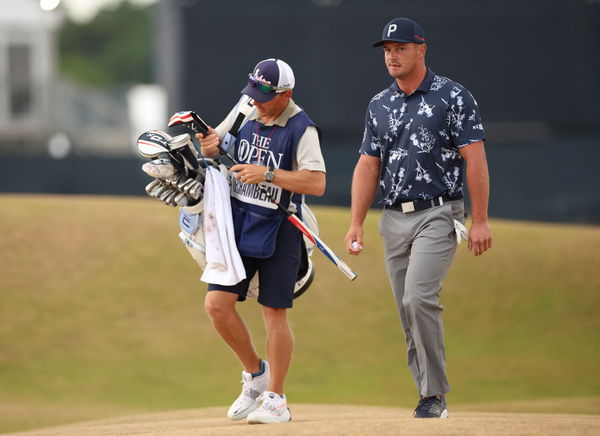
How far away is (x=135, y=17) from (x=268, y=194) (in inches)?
3289

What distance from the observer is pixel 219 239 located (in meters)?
5.82

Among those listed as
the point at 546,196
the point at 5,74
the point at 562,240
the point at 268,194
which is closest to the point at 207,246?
the point at 268,194

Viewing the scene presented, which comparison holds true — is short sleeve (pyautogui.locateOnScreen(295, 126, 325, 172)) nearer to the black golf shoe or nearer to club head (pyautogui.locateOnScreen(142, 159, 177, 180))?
club head (pyautogui.locateOnScreen(142, 159, 177, 180))

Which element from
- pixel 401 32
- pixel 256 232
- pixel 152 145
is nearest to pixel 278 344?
pixel 256 232

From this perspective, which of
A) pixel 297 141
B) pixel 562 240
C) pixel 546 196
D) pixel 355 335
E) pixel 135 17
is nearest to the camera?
pixel 297 141

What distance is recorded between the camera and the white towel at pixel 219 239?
5.78 meters

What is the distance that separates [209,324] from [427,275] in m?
6.22

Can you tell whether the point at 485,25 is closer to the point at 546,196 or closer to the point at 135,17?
the point at 546,196

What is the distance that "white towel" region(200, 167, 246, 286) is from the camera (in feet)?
19.0

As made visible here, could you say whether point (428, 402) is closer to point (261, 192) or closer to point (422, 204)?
point (422, 204)

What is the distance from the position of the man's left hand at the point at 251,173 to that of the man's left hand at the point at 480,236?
112 centimetres

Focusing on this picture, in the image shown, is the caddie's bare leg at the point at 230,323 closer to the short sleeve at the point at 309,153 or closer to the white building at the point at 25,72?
the short sleeve at the point at 309,153

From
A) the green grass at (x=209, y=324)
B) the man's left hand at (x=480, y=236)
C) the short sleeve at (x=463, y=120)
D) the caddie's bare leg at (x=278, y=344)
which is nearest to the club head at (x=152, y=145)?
the caddie's bare leg at (x=278, y=344)

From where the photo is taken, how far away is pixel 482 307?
12.0 m
